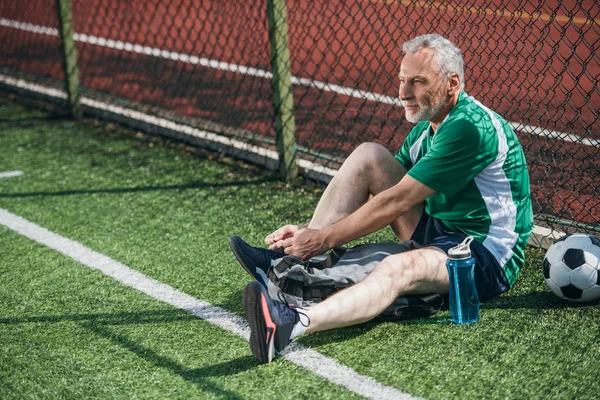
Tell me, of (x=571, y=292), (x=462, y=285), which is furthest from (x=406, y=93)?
(x=571, y=292)

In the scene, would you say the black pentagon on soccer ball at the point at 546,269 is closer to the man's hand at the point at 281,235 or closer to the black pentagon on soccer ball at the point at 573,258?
the black pentagon on soccer ball at the point at 573,258

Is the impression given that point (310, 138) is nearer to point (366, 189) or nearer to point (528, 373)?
point (366, 189)

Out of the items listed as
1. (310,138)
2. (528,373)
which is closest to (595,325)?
(528,373)

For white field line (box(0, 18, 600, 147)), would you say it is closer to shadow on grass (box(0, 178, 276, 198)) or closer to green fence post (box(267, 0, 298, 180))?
green fence post (box(267, 0, 298, 180))

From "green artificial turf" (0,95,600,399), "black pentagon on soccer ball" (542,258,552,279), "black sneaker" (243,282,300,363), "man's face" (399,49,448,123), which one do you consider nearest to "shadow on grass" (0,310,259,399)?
"green artificial turf" (0,95,600,399)

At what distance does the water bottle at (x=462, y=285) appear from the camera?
3695 mm

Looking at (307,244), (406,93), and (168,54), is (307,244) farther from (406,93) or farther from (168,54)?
(168,54)

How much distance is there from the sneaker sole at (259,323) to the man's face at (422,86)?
1161mm

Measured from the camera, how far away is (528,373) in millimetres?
3398

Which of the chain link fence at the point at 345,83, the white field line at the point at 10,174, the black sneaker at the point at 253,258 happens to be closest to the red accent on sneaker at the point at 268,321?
the black sneaker at the point at 253,258

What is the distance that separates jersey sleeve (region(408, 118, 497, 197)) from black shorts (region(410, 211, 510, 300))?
0.25 m

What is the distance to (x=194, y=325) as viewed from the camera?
4.00 meters

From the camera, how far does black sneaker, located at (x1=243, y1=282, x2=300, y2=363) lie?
135 inches

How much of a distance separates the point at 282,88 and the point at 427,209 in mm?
2197
